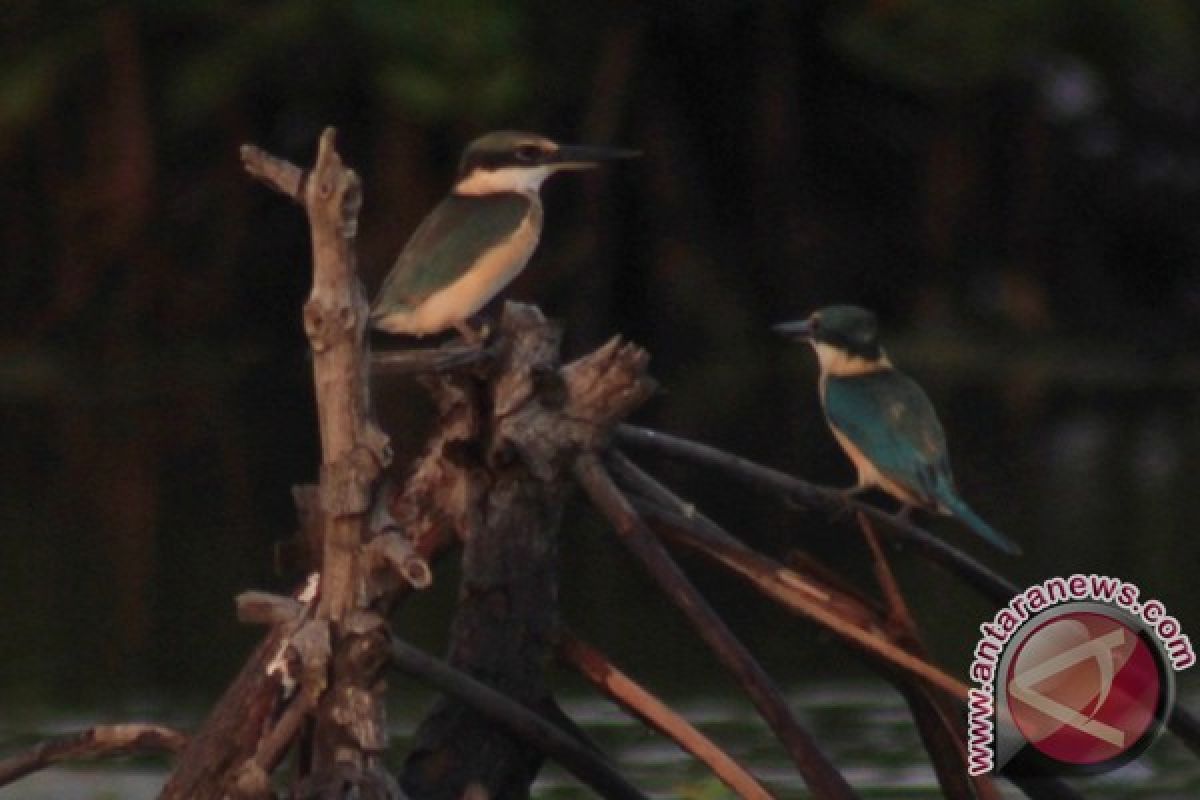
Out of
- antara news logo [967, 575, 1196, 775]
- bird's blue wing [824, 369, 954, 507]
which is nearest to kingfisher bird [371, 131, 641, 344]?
bird's blue wing [824, 369, 954, 507]

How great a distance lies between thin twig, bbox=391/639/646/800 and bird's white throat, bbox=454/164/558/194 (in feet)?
4.52

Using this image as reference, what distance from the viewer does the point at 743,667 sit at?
5465 millimetres

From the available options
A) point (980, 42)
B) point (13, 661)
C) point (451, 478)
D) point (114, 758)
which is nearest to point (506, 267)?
point (451, 478)

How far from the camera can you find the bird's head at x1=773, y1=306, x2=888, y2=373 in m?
6.70

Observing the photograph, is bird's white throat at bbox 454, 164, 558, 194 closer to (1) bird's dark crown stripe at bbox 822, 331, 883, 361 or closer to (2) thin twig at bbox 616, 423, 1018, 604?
(1) bird's dark crown stripe at bbox 822, 331, 883, 361

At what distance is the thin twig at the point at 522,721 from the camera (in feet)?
17.3

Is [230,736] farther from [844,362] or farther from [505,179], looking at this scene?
[844,362]

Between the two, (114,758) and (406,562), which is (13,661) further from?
(406,562)

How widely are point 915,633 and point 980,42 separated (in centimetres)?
1268

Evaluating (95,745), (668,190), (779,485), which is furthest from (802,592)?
(668,190)

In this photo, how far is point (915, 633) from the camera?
572 centimetres

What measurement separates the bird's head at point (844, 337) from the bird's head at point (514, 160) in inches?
18.9

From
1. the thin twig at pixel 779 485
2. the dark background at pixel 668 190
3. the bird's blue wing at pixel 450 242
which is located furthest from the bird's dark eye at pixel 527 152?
the dark background at pixel 668 190

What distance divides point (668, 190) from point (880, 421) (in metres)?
13.0
